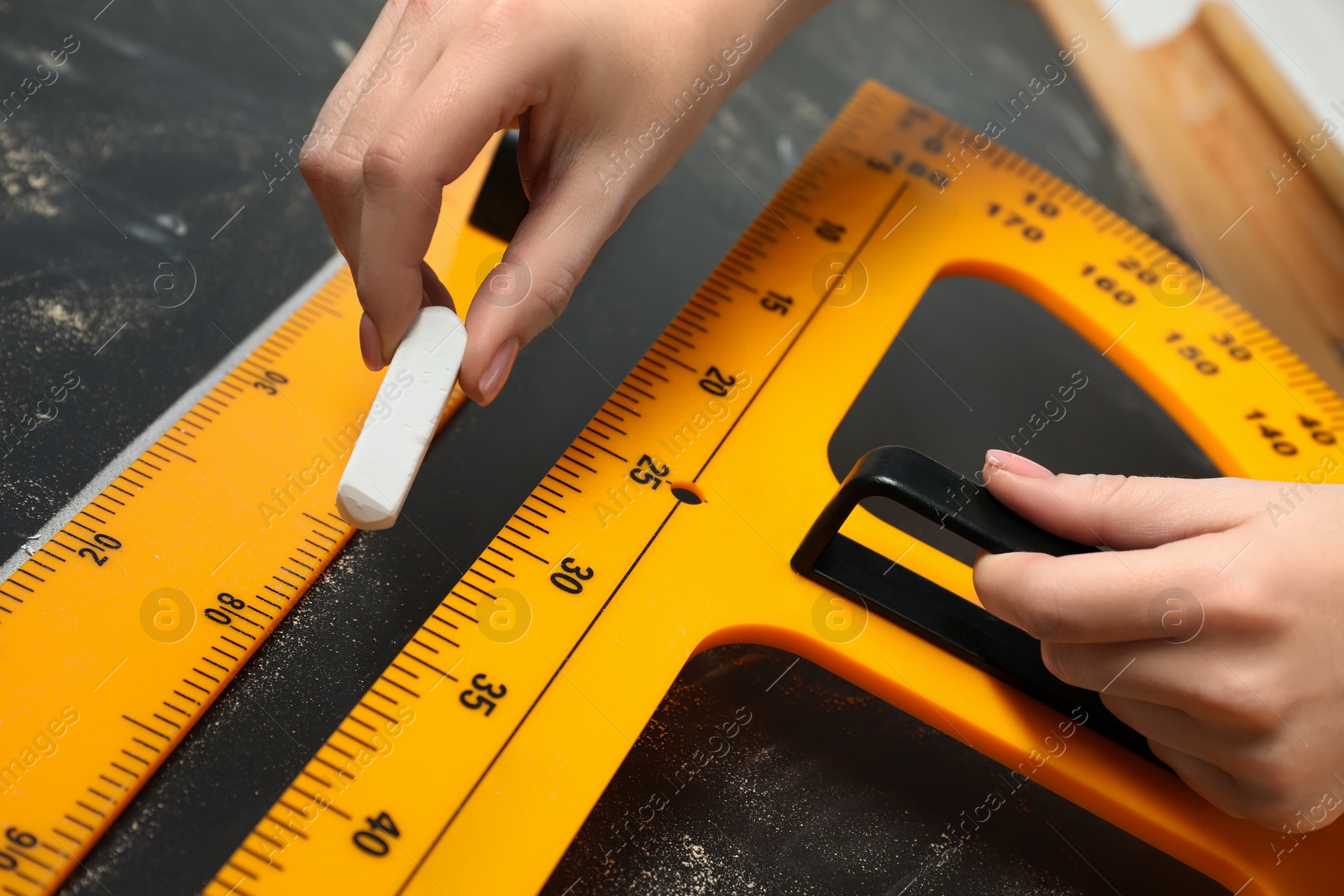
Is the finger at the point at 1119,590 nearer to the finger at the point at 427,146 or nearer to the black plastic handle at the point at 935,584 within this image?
the black plastic handle at the point at 935,584

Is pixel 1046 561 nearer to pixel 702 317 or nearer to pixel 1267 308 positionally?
pixel 702 317

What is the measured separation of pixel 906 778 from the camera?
0.99 meters

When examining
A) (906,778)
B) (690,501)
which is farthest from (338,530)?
(906,778)

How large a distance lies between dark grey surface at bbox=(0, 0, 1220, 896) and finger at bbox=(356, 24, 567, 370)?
1.02ft

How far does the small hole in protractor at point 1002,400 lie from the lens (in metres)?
1.34

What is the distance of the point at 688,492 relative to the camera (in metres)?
1.04

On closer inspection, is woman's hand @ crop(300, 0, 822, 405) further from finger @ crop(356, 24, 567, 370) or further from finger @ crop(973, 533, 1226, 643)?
finger @ crop(973, 533, 1226, 643)

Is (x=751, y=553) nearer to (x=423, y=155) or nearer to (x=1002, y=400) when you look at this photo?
(x=423, y=155)

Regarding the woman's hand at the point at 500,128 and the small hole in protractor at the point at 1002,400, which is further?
the small hole in protractor at the point at 1002,400

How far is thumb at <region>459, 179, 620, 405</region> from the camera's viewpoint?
3.03ft

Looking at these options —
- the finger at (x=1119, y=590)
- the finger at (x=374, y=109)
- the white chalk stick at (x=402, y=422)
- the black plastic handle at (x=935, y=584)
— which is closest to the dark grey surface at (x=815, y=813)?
the black plastic handle at (x=935, y=584)

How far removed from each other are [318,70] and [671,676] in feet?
4.23

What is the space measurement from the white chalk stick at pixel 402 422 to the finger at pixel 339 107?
147 mm

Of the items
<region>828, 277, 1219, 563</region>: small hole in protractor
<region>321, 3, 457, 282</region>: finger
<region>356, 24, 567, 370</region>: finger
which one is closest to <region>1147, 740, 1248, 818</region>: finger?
<region>828, 277, 1219, 563</region>: small hole in protractor
